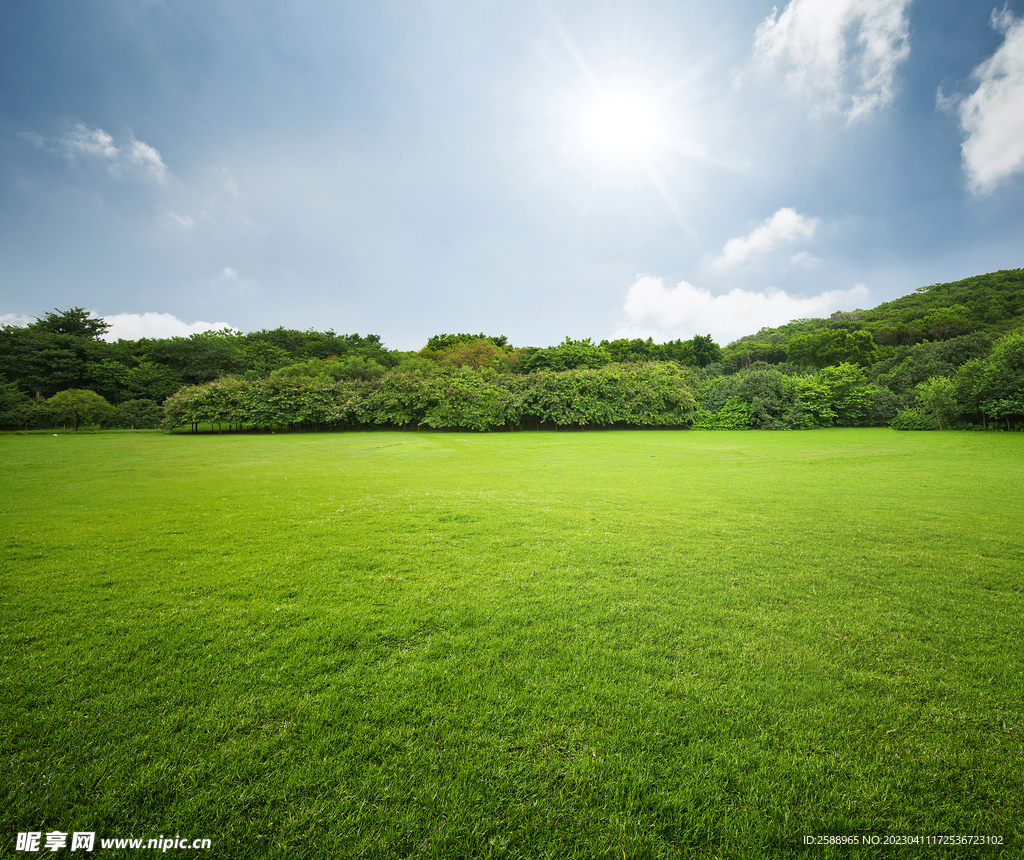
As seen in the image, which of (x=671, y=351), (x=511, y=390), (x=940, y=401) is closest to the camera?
(x=940, y=401)

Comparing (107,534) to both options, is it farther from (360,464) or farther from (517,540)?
(360,464)

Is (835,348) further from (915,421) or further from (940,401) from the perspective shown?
(940,401)

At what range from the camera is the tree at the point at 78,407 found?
36.9m

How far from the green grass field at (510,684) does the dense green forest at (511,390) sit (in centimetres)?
2915

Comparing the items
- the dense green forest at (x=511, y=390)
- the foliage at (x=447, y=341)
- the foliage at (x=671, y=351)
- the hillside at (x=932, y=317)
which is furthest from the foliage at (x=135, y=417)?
the hillside at (x=932, y=317)

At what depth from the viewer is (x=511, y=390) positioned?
130 feet

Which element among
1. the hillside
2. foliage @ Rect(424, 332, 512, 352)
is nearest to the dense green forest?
the hillside

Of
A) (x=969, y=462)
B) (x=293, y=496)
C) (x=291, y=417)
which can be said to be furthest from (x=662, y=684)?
(x=291, y=417)

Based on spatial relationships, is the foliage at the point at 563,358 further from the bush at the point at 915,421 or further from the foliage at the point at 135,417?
the foliage at the point at 135,417

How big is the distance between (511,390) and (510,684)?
120ft

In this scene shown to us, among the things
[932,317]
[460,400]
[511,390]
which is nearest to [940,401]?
[511,390]

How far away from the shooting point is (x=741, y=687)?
356 cm

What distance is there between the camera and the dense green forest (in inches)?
1302

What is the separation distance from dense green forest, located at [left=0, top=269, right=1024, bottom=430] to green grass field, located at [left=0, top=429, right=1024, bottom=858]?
29.2 metres
